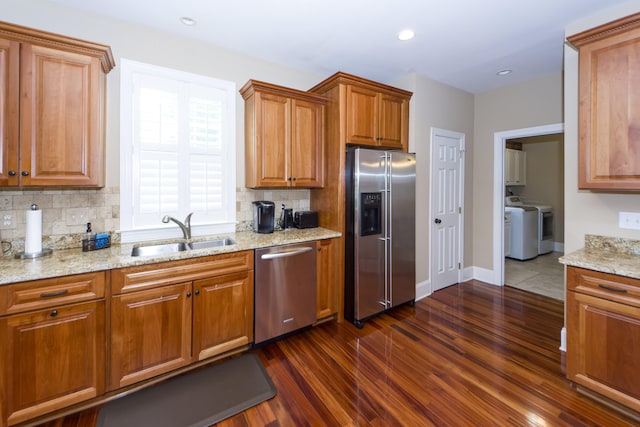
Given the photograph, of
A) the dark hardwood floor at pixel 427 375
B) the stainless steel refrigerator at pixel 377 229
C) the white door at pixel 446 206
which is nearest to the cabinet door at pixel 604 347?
the dark hardwood floor at pixel 427 375

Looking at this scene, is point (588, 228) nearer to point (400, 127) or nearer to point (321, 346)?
point (400, 127)

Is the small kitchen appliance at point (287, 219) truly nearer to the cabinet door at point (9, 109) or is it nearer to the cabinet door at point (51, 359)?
the cabinet door at point (51, 359)

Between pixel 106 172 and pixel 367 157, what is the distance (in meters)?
2.30

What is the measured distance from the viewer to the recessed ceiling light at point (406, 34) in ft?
8.20

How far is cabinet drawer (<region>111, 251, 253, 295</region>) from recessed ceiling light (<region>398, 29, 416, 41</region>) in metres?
2.35

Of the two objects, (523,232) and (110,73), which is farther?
(523,232)

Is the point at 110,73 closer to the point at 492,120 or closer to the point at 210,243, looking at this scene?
the point at 210,243

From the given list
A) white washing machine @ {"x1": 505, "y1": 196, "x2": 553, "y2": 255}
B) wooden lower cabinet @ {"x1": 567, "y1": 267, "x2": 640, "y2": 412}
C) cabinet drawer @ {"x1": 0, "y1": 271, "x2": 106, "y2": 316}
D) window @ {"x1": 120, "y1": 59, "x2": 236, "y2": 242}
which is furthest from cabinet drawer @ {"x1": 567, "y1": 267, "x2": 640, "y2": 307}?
white washing machine @ {"x1": 505, "y1": 196, "x2": 553, "y2": 255}

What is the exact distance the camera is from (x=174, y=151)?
102 inches

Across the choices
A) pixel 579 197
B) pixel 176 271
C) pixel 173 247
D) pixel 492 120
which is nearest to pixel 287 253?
pixel 176 271

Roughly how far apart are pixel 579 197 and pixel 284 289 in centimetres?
264

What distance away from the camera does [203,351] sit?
216cm

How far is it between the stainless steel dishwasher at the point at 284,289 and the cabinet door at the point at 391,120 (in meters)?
1.51

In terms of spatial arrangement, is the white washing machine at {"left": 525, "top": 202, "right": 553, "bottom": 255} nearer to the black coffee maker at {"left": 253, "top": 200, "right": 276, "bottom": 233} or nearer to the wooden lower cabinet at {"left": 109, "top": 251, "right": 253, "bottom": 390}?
the black coffee maker at {"left": 253, "top": 200, "right": 276, "bottom": 233}
